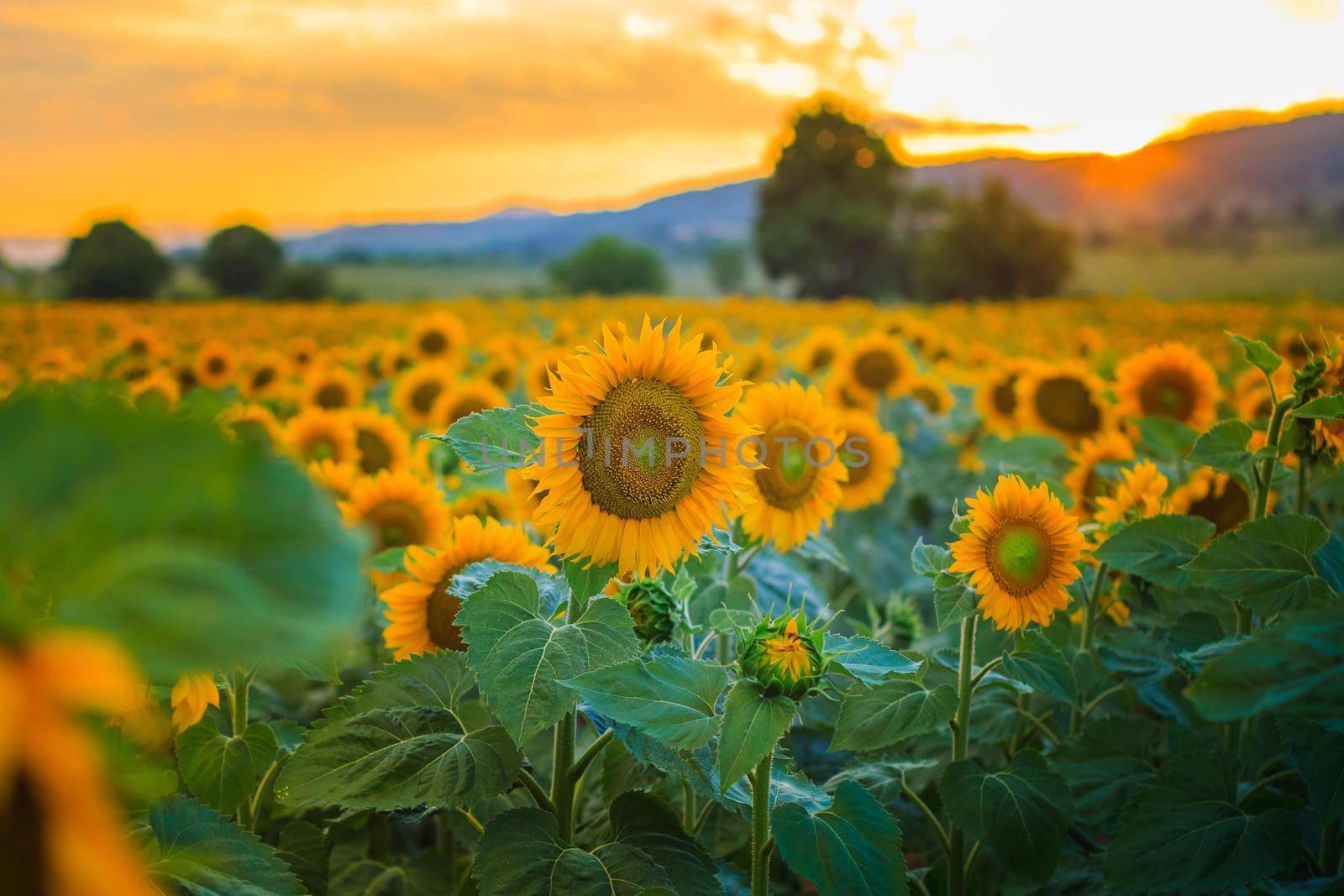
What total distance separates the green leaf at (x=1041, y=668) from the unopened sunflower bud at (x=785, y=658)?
1.53 ft

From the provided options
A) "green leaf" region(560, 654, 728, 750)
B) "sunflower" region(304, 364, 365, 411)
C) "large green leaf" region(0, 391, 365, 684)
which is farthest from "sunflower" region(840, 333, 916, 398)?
"large green leaf" region(0, 391, 365, 684)

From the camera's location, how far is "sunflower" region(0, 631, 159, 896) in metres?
0.31

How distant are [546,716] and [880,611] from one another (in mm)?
2611

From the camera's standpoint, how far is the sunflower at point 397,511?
215cm

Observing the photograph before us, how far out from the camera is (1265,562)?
1404mm

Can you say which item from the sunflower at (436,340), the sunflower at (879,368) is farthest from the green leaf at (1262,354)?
the sunflower at (436,340)

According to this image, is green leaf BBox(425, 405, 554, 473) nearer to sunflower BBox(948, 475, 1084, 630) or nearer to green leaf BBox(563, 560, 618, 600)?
green leaf BBox(563, 560, 618, 600)

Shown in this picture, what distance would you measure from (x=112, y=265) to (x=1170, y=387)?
85.8ft

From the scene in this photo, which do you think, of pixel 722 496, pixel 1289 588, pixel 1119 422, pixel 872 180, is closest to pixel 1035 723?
pixel 1289 588

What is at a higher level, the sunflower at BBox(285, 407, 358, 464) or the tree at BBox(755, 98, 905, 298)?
the tree at BBox(755, 98, 905, 298)

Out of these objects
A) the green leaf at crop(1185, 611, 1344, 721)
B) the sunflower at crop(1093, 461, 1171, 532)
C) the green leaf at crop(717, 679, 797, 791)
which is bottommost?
the green leaf at crop(717, 679, 797, 791)

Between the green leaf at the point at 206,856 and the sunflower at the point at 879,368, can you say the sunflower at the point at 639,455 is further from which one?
the sunflower at the point at 879,368

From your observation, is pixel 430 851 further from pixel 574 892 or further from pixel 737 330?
pixel 737 330

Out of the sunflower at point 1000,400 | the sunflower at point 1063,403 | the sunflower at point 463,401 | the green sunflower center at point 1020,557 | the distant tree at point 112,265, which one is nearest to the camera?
the green sunflower center at point 1020,557
